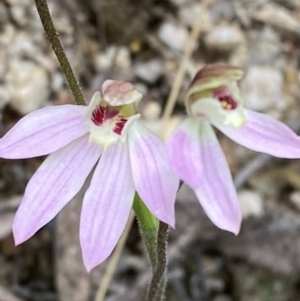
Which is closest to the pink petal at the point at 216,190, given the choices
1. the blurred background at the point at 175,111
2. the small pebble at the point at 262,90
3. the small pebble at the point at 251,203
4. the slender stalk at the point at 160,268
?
the slender stalk at the point at 160,268

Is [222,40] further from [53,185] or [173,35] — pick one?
[53,185]

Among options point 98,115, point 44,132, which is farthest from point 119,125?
point 44,132

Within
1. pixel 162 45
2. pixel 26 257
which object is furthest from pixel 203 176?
pixel 162 45

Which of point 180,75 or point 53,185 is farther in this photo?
point 180,75

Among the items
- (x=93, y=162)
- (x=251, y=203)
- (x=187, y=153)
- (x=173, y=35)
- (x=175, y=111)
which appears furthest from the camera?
(x=173, y=35)

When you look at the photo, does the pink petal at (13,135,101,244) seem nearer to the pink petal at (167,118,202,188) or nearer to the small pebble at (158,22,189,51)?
the pink petal at (167,118,202,188)
